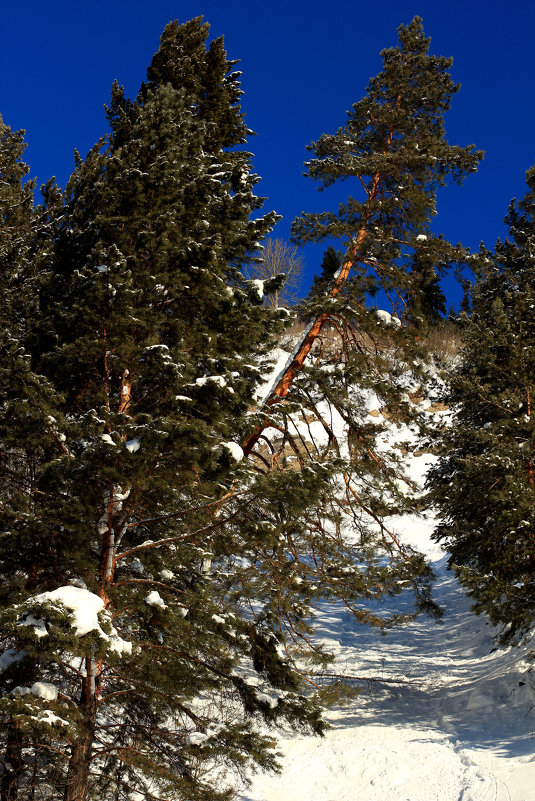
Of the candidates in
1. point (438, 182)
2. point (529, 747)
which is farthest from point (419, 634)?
point (438, 182)

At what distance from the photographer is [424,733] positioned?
9117mm

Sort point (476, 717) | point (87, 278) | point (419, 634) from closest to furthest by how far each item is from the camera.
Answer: point (87, 278) < point (476, 717) < point (419, 634)

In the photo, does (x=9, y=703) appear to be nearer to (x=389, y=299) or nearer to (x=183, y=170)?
(x=183, y=170)

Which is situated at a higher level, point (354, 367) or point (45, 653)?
point (354, 367)

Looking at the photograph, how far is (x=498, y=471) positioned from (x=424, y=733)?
468cm

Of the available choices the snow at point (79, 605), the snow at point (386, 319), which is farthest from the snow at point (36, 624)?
the snow at point (386, 319)

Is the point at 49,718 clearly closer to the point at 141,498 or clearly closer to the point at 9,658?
the point at 9,658

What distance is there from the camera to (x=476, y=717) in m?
9.31

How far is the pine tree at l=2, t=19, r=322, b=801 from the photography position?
16.3ft

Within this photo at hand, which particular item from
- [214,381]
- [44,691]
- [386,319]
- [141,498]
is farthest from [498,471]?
[44,691]

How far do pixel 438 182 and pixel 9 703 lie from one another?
1110 cm

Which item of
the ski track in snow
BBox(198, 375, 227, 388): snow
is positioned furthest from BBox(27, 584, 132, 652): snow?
the ski track in snow

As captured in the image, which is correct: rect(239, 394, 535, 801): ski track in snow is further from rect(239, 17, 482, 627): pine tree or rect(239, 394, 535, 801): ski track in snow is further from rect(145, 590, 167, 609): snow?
rect(145, 590, 167, 609): snow

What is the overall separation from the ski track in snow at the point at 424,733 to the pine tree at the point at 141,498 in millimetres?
1654
